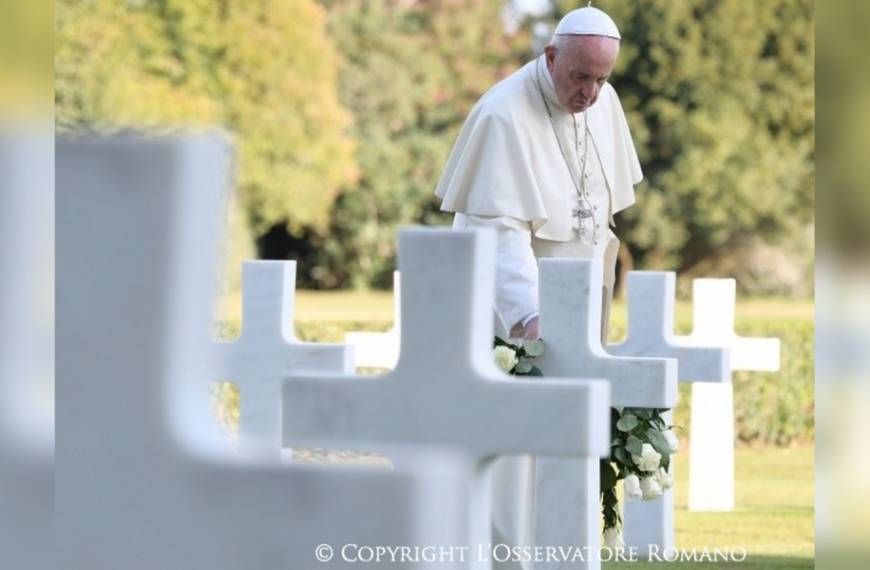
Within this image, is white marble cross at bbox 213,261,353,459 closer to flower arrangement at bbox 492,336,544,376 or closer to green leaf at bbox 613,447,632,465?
flower arrangement at bbox 492,336,544,376

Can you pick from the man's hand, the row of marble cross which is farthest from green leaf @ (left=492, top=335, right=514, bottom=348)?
the row of marble cross

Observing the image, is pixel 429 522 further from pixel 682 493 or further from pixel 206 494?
pixel 682 493

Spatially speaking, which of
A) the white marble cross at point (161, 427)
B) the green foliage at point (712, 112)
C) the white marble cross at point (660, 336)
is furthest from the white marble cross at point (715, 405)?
the green foliage at point (712, 112)

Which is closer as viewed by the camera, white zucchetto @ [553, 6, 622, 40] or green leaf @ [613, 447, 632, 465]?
white zucchetto @ [553, 6, 622, 40]

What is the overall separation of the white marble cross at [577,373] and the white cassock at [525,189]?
14.7 inches

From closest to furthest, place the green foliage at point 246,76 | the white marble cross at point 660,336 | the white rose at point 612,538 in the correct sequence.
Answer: the white rose at point 612,538 < the white marble cross at point 660,336 < the green foliage at point 246,76

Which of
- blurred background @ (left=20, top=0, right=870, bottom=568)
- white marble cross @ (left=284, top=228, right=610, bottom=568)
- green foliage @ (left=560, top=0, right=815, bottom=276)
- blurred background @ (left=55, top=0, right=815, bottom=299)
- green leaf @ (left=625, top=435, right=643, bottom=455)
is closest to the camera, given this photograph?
white marble cross @ (left=284, top=228, right=610, bottom=568)

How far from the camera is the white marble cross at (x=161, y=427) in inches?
81.1

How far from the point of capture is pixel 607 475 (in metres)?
5.58

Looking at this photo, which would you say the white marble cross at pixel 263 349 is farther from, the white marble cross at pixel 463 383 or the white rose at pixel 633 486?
the white marble cross at pixel 463 383

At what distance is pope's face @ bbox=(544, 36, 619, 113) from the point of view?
207 inches

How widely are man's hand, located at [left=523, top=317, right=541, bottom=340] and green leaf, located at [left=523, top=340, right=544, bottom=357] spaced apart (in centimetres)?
32

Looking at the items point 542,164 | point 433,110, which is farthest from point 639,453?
point 433,110

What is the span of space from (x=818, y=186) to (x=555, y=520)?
2.98 metres
